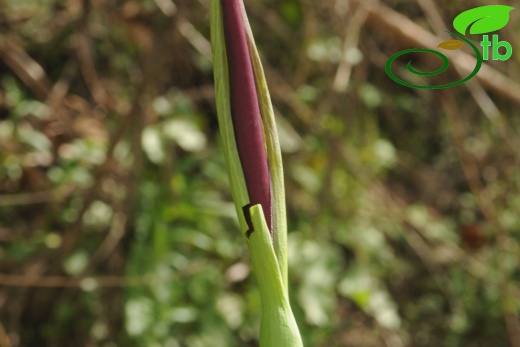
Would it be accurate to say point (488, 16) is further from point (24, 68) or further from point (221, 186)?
point (24, 68)

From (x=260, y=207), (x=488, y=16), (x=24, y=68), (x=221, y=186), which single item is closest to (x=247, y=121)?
(x=260, y=207)

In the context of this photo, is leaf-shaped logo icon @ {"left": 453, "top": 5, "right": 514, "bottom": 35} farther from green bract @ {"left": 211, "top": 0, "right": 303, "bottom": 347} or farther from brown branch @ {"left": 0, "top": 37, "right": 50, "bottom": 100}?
brown branch @ {"left": 0, "top": 37, "right": 50, "bottom": 100}

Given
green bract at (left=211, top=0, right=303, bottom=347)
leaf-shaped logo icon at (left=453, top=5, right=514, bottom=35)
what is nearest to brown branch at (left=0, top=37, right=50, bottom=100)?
leaf-shaped logo icon at (left=453, top=5, right=514, bottom=35)

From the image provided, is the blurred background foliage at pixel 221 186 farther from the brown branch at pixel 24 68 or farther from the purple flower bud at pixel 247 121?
the purple flower bud at pixel 247 121

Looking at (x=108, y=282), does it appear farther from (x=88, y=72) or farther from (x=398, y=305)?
(x=398, y=305)

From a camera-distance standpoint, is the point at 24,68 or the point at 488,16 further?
the point at 24,68

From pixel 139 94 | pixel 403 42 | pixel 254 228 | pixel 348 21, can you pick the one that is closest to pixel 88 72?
pixel 139 94

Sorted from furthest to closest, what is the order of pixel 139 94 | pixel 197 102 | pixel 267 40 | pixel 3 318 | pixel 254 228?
pixel 267 40 → pixel 197 102 → pixel 3 318 → pixel 139 94 → pixel 254 228
